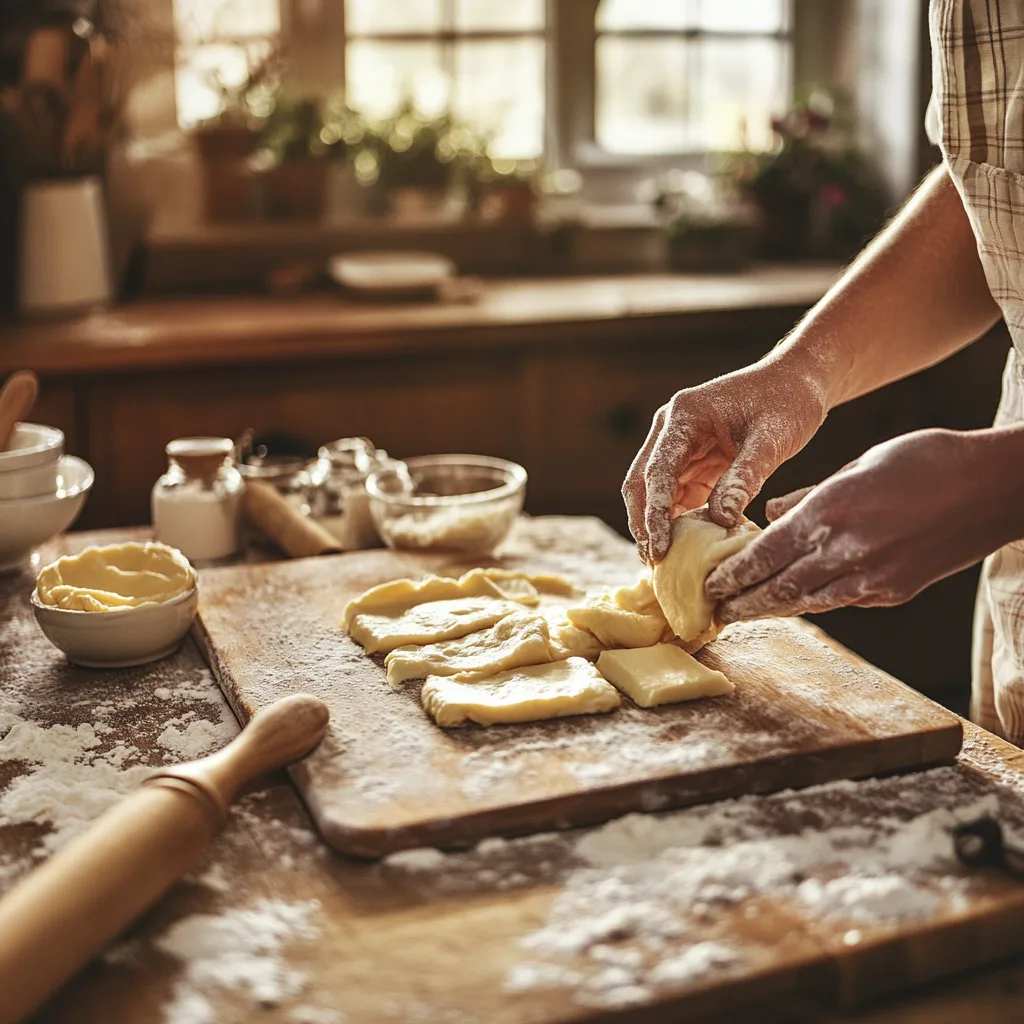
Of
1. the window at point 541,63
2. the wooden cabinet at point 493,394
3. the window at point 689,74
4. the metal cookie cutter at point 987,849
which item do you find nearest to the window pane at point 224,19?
the window at point 541,63

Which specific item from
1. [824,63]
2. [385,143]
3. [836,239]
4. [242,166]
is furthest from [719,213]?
[242,166]

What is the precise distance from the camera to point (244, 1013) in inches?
29.1

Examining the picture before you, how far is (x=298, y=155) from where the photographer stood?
2.97 m

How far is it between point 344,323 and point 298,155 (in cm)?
69

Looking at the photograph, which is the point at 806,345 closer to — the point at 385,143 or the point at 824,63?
the point at 385,143

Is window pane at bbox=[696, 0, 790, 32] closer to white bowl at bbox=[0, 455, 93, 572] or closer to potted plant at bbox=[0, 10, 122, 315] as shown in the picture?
potted plant at bbox=[0, 10, 122, 315]

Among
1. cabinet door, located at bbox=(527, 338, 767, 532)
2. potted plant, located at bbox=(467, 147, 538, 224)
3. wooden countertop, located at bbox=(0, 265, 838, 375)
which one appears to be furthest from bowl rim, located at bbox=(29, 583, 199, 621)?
potted plant, located at bbox=(467, 147, 538, 224)

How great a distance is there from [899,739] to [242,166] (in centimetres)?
240

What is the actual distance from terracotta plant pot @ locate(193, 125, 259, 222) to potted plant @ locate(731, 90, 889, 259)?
1.25 m

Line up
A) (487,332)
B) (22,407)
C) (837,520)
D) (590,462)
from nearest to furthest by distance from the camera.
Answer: (837,520)
(22,407)
(487,332)
(590,462)

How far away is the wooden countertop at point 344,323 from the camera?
2346 mm

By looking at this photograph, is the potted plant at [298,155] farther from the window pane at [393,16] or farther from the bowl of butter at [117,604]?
the bowl of butter at [117,604]

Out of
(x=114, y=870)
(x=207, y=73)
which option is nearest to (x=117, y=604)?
(x=114, y=870)

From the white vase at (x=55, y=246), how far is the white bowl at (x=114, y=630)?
1.58 m
